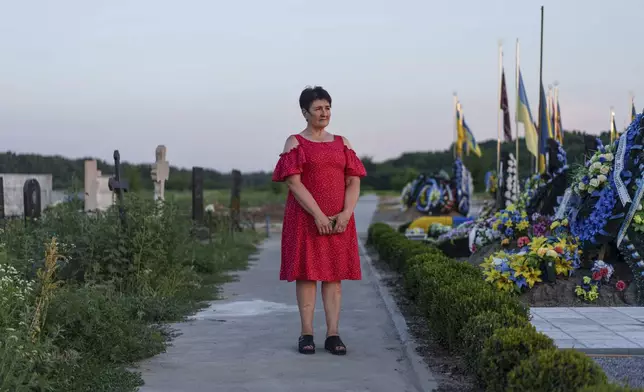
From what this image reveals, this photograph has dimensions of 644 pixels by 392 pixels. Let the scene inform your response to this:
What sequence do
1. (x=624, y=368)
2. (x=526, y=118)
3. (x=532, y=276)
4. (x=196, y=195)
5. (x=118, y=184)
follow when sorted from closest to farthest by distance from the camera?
(x=624, y=368)
(x=532, y=276)
(x=118, y=184)
(x=196, y=195)
(x=526, y=118)

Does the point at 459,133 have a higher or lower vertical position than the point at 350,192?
higher

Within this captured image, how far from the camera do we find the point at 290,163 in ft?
20.6

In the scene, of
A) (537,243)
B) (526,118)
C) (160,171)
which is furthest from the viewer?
(526,118)

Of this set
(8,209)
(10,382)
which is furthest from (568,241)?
(8,209)

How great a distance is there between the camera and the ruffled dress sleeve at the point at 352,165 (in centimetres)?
648

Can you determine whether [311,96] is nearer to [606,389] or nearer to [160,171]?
[606,389]

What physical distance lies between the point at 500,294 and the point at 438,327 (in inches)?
28.4

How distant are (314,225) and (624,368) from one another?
240cm

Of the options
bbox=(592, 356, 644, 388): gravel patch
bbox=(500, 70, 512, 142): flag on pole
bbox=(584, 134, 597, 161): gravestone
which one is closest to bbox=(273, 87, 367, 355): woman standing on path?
bbox=(592, 356, 644, 388): gravel patch

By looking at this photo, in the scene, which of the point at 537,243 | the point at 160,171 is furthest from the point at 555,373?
the point at 160,171

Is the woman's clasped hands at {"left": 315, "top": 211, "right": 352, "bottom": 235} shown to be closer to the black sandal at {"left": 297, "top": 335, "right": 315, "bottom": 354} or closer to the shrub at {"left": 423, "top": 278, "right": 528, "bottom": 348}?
the black sandal at {"left": 297, "top": 335, "right": 315, "bottom": 354}

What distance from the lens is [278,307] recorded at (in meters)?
9.44

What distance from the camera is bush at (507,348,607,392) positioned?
3.75m

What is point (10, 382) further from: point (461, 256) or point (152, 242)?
point (461, 256)
